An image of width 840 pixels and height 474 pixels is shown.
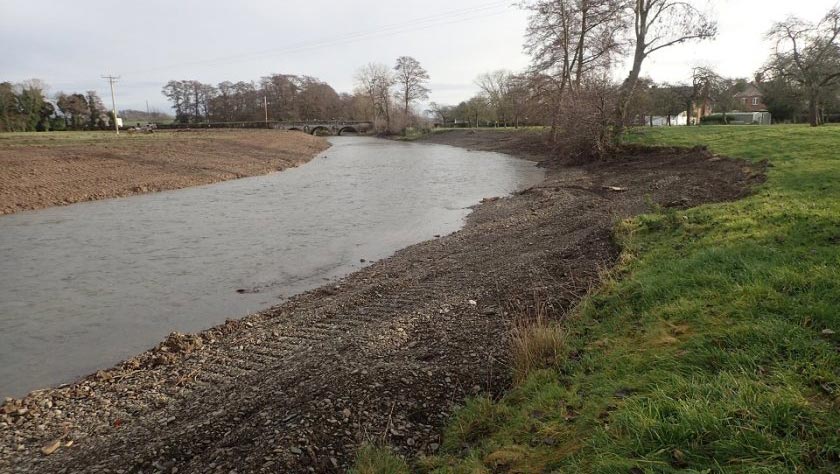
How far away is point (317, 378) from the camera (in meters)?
5.37

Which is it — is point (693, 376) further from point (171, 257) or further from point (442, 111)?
point (442, 111)

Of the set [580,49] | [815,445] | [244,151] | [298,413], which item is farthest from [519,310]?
[244,151]

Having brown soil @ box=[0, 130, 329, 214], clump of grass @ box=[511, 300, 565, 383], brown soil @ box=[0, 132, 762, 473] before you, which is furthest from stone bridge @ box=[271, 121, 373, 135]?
clump of grass @ box=[511, 300, 565, 383]

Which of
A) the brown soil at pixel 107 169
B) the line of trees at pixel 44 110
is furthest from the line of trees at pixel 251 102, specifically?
the brown soil at pixel 107 169

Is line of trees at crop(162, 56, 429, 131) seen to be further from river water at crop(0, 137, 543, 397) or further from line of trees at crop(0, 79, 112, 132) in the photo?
river water at crop(0, 137, 543, 397)

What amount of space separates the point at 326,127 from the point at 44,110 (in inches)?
1796

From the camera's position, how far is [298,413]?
4613 mm

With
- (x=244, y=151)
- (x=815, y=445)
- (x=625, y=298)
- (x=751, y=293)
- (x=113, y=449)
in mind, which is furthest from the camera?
(x=244, y=151)

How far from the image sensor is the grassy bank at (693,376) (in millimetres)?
→ 3059

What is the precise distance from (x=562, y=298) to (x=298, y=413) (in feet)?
13.8

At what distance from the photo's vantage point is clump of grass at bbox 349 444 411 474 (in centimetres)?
379

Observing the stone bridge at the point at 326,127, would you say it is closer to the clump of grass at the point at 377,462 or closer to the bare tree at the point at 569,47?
the bare tree at the point at 569,47

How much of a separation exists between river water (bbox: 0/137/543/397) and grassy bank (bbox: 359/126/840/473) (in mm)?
5963

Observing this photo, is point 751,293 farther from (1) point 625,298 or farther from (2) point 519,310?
(2) point 519,310
